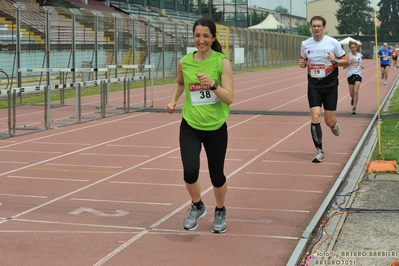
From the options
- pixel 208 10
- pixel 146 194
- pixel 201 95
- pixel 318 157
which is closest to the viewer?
pixel 201 95

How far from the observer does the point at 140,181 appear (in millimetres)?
9969

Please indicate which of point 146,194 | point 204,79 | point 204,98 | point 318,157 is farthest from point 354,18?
point 204,79

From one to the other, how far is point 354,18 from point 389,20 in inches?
328

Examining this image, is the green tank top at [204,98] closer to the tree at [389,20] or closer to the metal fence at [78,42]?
the metal fence at [78,42]

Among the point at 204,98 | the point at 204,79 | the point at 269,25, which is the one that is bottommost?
the point at 204,98

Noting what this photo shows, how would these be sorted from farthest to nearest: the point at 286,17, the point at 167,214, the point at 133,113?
1. the point at 286,17
2. the point at 133,113
3. the point at 167,214

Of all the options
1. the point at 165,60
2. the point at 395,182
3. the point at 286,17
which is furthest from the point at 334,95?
the point at 286,17

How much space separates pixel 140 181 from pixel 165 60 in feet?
92.6

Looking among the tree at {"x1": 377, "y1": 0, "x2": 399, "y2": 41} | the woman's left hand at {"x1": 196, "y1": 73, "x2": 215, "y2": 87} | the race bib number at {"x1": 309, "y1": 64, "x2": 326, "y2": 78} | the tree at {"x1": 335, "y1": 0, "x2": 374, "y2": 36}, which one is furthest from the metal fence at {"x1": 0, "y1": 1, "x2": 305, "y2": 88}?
the tree at {"x1": 335, "y1": 0, "x2": 374, "y2": 36}

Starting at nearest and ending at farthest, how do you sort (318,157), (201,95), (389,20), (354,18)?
(201,95), (318,157), (389,20), (354,18)

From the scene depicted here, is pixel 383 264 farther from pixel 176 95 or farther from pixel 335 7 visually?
pixel 335 7

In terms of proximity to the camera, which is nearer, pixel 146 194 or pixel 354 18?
pixel 146 194

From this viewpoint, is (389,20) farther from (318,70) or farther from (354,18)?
(318,70)

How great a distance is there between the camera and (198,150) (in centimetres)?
→ 703
